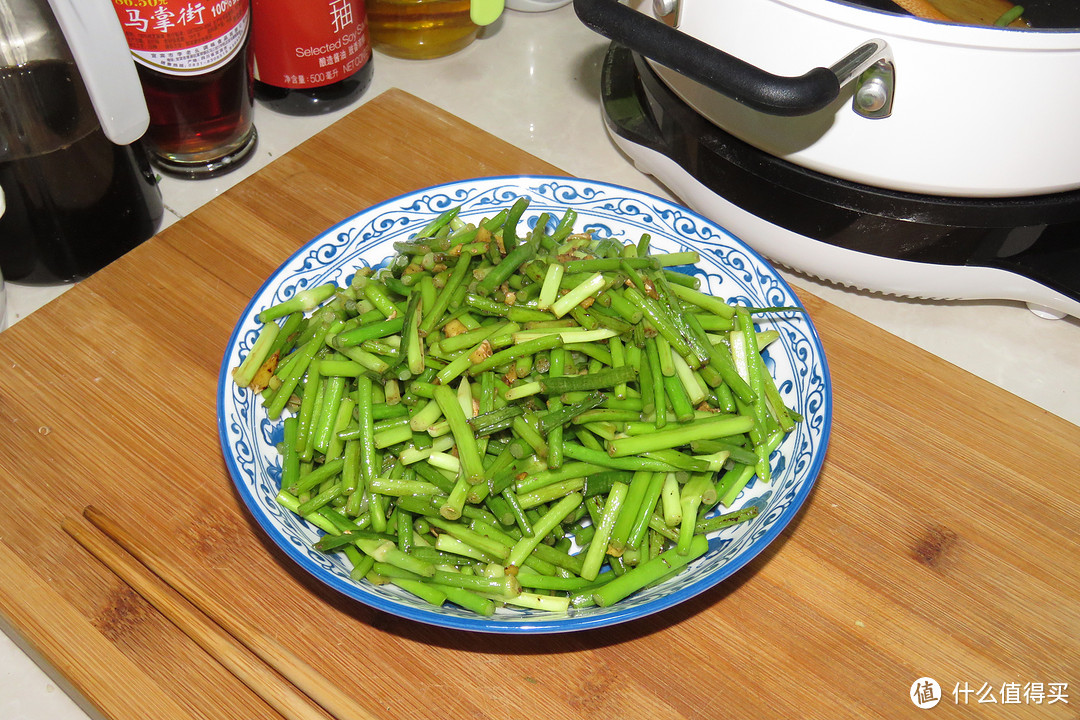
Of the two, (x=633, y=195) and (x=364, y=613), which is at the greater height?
(x=633, y=195)

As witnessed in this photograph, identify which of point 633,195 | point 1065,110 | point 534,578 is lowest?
point 534,578

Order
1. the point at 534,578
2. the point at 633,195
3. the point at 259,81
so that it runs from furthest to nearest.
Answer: the point at 259,81 → the point at 633,195 → the point at 534,578

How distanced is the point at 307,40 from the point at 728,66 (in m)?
0.77

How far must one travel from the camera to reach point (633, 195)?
3.70 ft

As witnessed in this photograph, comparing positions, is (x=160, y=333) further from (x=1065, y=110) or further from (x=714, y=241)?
(x=1065, y=110)

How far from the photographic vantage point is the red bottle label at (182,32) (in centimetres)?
113

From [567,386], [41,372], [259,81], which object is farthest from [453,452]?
[259,81]

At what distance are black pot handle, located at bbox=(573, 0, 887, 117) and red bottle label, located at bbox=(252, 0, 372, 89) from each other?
0.56 meters

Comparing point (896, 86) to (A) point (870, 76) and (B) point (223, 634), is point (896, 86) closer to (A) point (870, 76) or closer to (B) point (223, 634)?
(A) point (870, 76)

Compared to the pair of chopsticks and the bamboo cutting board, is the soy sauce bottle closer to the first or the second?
the bamboo cutting board

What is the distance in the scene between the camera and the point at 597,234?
113 centimetres

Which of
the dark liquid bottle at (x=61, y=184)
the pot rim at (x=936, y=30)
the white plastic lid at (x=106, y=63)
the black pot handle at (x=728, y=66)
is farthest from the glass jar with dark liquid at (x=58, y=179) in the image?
the pot rim at (x=936, y=30)

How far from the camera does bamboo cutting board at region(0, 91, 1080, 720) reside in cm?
88

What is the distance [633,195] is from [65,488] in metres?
0.78
